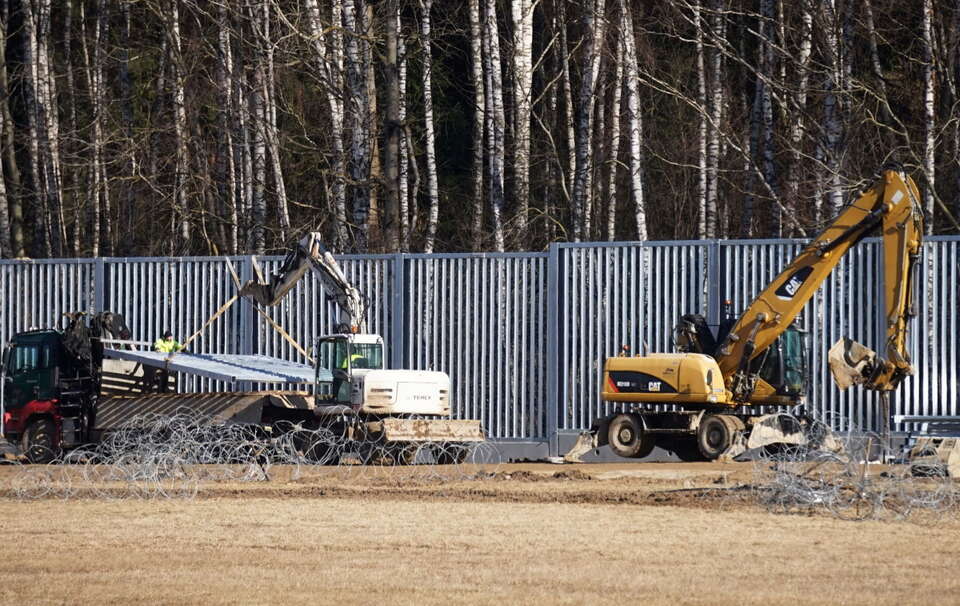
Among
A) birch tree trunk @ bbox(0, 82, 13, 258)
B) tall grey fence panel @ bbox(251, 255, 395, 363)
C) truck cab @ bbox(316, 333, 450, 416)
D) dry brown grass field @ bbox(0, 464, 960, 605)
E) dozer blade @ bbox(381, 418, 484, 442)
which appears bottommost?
dry brown grass field @ bbox(0, 464, 960, 605)

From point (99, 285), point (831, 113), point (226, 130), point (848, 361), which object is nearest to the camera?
point (848, 361)

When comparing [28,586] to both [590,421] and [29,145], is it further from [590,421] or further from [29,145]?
[29,145]

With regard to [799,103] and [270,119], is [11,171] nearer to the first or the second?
[270,119]

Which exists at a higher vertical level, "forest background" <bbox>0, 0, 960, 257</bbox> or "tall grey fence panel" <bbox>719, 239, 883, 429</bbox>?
"forest background" <bbox>0, 0, 960, 257</bbox>

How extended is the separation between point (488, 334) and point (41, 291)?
878 cm

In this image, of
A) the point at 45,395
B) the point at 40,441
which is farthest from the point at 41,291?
the point at 40,441

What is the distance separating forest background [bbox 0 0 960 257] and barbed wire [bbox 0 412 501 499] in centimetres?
828

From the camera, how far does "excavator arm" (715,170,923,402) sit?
72.1 feet

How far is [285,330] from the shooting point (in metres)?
30.0

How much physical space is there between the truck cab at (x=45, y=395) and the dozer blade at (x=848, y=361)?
1210 centimetres

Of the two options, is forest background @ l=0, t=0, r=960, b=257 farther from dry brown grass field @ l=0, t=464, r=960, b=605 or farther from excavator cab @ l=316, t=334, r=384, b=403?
dry brown grass field @ l=0, t=464, r=960, b=605

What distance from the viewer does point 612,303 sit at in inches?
1096

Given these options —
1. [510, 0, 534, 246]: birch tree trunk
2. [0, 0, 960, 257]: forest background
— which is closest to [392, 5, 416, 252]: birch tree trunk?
[0, 0, 960, 257]: forest background

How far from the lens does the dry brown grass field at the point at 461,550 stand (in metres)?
11.5
